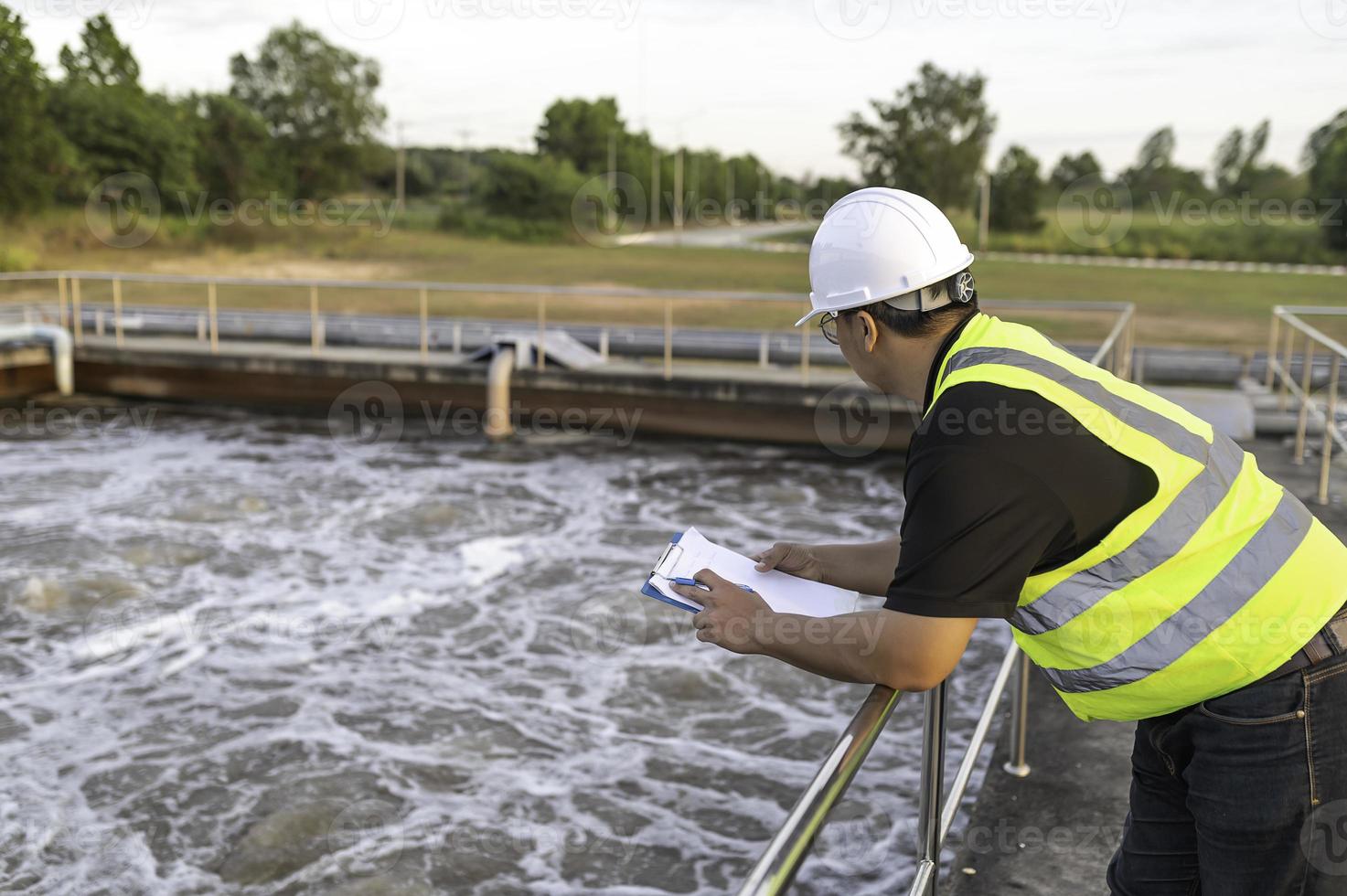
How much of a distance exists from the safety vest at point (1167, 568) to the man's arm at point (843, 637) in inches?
7.3

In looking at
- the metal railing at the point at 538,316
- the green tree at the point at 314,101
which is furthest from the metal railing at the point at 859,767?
the green tree at the point at 314,101

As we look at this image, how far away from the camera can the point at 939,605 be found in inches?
60.4

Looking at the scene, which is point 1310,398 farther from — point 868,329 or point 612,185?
point 612,185

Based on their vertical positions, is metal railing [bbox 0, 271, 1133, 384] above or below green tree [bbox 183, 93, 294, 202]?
below

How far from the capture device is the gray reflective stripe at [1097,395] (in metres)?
1.61

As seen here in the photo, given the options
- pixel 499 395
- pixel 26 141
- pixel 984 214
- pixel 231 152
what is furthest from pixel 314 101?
pixel 499 395

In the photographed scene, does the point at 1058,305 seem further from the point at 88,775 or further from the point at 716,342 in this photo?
the point at 88,775

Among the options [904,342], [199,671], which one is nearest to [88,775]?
[199,671]

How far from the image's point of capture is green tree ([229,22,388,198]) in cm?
6644

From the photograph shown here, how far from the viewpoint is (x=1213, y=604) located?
164 cm

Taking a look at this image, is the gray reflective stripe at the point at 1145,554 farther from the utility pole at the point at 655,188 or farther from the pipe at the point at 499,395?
the utility pole at the point at 655,188

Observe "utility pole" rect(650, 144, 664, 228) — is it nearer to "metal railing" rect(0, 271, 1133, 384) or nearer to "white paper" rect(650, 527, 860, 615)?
"metal railing" rect(0, 271, 1133, 384)

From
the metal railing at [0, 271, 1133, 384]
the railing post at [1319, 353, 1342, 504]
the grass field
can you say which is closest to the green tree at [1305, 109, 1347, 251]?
the grass field

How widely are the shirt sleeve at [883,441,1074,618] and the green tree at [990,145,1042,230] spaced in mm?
58807
